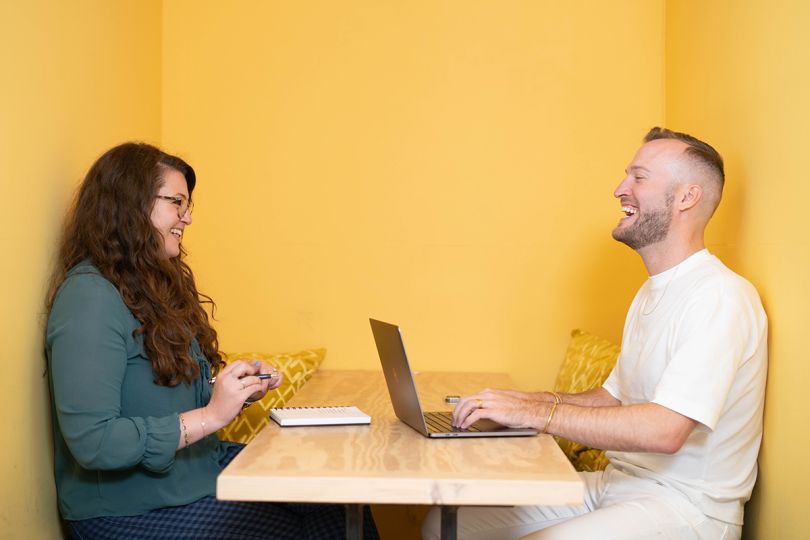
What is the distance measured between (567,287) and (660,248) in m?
0.94

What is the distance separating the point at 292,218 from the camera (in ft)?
9.77

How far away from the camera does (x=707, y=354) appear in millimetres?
1708

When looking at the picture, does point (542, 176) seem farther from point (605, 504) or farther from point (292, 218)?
point (605, 504)

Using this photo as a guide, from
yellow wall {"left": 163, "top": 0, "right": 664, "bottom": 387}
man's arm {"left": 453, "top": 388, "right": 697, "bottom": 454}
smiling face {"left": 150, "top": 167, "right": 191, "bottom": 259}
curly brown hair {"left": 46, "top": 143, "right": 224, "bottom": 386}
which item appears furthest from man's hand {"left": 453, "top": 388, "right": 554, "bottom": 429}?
yellow wall {"left": 163, "top": 0, "right": 664, "bottom": 387}

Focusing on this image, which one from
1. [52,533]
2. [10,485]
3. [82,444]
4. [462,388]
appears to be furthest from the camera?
[462,388]

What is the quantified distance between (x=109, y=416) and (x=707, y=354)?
125 centimetres

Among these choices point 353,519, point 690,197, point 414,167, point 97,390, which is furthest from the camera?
point 414,167

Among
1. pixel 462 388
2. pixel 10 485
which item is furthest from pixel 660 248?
pixel 10 485

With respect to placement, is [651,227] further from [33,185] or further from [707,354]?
[33,185]

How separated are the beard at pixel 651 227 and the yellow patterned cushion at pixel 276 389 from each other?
4.09ft

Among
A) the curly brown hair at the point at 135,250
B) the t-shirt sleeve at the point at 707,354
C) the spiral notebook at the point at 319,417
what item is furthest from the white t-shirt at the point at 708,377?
the curly brown hair at the point at 135,250

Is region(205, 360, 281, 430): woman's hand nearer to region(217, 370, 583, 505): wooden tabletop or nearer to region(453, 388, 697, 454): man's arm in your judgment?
region(217, 370, 583, 505): wooden tabletop

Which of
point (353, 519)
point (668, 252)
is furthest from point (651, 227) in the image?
point (353, 519)

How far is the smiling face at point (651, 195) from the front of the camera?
2008 millimetres
